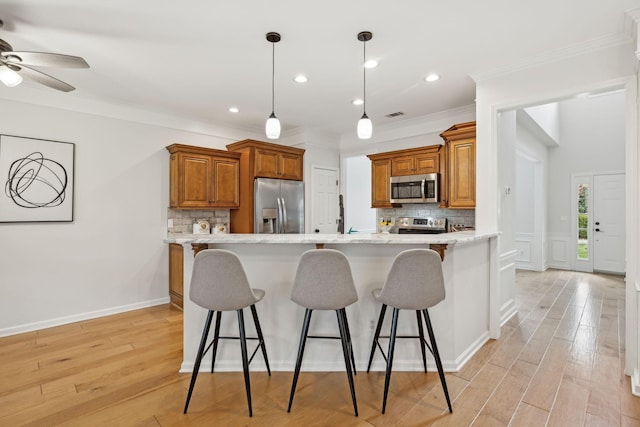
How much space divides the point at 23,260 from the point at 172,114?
2.44 metres

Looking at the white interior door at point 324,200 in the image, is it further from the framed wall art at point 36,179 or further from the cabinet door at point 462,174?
the framed wall art at point 36,179

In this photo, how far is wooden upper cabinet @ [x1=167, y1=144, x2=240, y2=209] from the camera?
448 centimetres

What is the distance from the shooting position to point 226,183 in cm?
491

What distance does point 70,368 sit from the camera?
270 centimetres

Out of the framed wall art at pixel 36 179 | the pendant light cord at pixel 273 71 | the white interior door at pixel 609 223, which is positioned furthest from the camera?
the white interior door at pixel 609 223

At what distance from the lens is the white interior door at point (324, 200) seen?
5.72 m

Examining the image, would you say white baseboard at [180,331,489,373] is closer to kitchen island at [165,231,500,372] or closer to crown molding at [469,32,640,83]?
kitchen island at [165,231,500,372]

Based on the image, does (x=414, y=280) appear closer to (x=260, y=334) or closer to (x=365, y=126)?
(x=260, y=334)

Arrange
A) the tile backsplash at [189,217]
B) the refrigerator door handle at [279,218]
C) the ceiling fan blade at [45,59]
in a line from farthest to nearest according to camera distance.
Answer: the refrigerator door handle at [279,218]
the tile backsplash at [189,217]
the ceiling fan blade at [45,59]

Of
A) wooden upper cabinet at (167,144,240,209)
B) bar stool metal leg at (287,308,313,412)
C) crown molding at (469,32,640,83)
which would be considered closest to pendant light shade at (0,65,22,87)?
wooden upper cabinet at (167,144,240,209)

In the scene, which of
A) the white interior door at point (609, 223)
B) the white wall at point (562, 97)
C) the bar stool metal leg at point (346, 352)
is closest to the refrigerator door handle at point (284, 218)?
Answer: the white wall at point (562, 97)

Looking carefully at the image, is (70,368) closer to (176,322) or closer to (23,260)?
(176,322)

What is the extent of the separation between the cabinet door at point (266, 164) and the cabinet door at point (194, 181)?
681mm

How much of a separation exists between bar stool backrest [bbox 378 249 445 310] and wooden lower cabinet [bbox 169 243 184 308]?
121 inches
